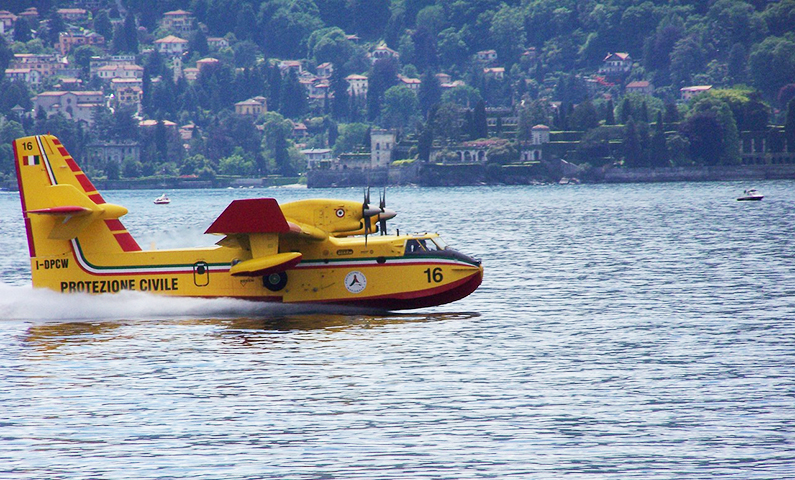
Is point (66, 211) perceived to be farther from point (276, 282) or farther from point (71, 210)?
point (276, 282)

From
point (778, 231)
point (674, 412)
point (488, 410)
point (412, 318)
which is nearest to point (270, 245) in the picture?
point (412, 318)

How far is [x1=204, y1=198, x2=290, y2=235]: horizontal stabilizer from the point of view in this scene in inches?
1313

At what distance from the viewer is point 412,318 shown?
119ft

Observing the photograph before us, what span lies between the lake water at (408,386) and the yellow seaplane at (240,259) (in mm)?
607

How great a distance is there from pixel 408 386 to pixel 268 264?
910 centimetres

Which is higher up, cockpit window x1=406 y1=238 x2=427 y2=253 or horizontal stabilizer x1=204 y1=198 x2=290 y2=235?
horizontal stabilizer x1=204 y1=198 x2=290 y2=235

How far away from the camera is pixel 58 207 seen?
3522cm

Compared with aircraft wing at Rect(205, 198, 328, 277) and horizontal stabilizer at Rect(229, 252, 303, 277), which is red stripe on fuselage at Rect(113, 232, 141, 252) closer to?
aircraft wing at Rect(205, 198, 328, 277)

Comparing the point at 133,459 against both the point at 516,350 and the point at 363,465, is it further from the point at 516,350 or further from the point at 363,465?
the point at 516,350

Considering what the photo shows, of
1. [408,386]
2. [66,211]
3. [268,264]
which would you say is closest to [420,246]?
[268,264]

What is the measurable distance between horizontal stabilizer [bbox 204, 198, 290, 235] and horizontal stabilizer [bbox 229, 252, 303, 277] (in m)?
0.88

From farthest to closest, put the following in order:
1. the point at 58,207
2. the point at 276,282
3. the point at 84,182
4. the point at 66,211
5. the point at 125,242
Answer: the point at 84,182
the point at 125,242
the point at 276,282
the point at 58,207
the point at 66,211

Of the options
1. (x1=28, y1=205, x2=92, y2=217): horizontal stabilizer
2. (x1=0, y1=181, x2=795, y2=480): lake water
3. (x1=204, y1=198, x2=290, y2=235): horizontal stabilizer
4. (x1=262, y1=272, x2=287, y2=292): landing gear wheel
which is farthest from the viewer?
(x1=262, y1=272, x2=287, y2=292): landing gear wheel

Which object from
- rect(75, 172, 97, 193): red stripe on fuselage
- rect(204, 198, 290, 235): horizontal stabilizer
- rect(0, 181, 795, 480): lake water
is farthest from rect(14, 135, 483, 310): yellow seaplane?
rect(204, 198, 290, 235): horizontal stabilizer
